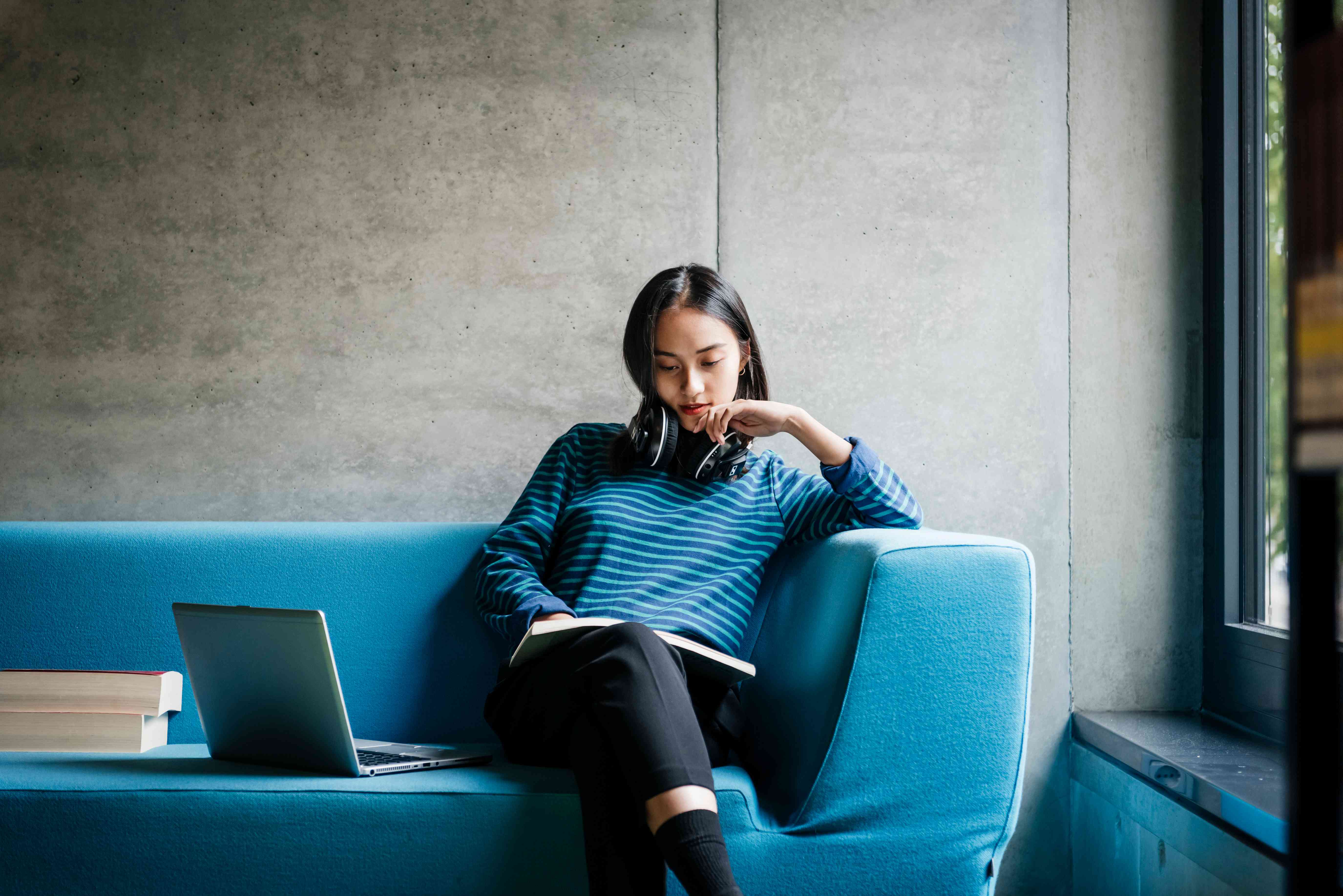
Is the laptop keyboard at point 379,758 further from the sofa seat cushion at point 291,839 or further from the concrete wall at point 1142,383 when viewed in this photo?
the concrete wall at point 1142,383

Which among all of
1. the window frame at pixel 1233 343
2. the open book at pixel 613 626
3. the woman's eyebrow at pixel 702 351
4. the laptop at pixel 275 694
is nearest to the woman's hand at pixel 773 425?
the woman's eyebrow at pixel 702 351

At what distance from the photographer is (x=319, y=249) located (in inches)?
82.5

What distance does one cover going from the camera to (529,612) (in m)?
1.49

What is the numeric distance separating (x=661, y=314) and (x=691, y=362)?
113 millimetres

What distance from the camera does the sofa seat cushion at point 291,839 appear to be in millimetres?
1264

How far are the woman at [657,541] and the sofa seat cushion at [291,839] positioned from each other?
0.10 m

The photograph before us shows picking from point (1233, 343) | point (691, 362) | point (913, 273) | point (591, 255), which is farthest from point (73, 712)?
point (1233, 343)

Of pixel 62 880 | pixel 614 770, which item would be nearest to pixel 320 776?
pixel 62 880

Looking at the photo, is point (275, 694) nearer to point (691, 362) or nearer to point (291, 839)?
point (291, 839)

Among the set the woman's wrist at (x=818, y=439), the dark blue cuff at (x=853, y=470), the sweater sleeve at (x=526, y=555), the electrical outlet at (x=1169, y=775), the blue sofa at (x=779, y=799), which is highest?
the woman's wrist at (x=818, y=439)

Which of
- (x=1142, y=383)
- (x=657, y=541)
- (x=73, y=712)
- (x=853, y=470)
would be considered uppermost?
(x=1142, y=383)

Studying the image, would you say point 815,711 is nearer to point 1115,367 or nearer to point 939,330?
point 939,330

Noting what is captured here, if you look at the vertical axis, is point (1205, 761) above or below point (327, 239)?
below

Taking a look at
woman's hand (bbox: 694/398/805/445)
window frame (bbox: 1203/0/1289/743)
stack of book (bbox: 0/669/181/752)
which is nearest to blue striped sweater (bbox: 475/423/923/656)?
woman's hand (bbox: 694/398/805/445)
